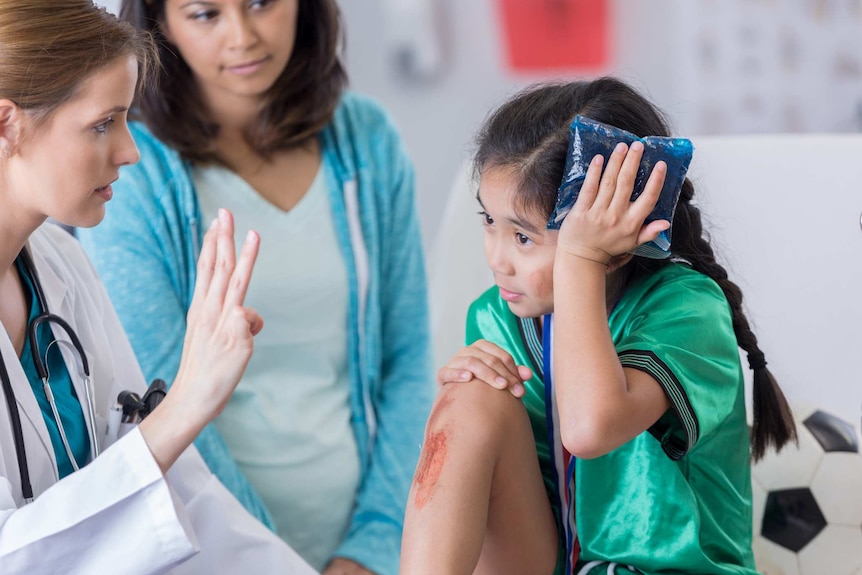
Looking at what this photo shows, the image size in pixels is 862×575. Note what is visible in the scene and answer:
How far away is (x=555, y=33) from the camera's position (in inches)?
115

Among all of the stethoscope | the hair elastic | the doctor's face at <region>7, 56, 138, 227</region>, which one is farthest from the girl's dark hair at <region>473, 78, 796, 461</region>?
the stethoscope

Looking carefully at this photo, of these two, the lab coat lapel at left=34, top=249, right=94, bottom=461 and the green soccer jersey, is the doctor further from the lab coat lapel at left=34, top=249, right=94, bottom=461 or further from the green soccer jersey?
the green soccer jersey

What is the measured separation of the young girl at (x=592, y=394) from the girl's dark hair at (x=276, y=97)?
1.74 ft

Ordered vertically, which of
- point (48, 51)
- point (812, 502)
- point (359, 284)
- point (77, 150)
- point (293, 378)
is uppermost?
point (48, 51)

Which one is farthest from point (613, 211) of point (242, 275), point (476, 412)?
point (242, 275)

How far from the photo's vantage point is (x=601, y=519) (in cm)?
118

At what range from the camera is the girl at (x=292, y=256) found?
150cm

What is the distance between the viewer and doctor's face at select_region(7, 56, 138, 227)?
106 centimetres

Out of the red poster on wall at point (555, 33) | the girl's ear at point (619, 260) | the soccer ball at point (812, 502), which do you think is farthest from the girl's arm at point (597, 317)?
the red poster on wall at point (555, 33)

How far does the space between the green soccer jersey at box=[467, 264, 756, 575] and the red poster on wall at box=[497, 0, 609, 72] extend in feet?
6.04

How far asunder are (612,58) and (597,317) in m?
2.07

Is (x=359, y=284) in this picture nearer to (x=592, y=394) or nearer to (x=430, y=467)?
(x=430, y=467)

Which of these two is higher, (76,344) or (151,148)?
(151,148)

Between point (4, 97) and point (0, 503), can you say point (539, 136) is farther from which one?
point (0, 503)
